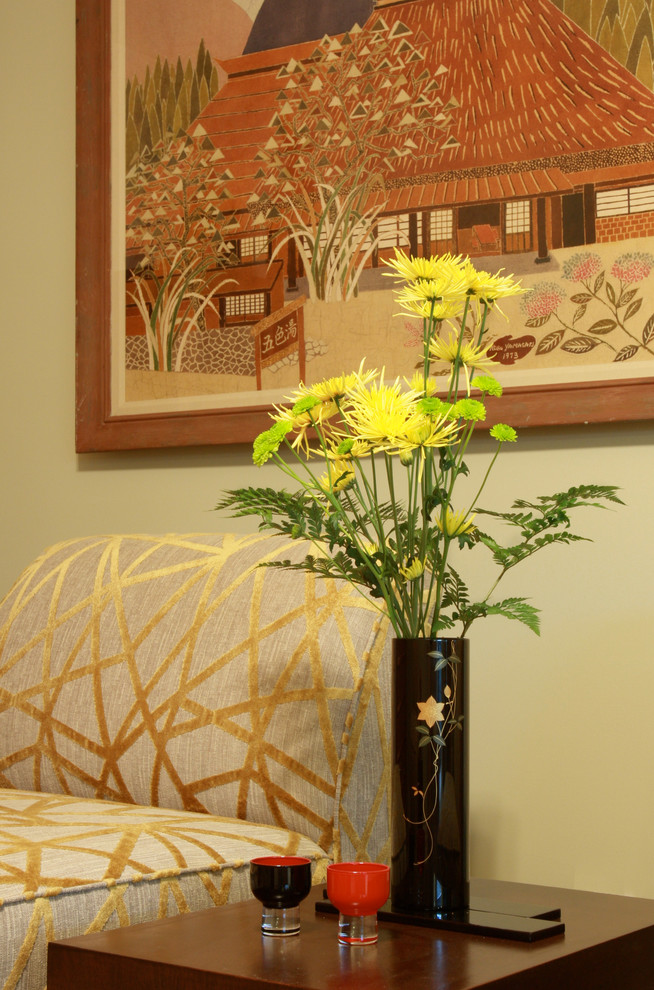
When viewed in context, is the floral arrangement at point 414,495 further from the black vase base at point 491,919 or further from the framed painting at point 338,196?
the framed painting at point 338,196

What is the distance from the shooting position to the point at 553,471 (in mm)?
1859

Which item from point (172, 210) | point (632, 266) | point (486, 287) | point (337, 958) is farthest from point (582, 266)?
point (337, 958)

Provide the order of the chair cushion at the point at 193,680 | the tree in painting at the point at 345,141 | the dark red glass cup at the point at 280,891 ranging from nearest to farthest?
the dark red glass cup at the point at 280,891 < the chair cushion at the point at 193,680 < the tree in painting at the point at 345,141

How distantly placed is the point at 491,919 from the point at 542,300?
105 cm

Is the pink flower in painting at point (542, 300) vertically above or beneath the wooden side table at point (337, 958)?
above

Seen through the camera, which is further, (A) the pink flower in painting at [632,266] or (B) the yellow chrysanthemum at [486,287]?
(A) the pink flower in painting at [632,266]

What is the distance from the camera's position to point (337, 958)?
101 centimetres

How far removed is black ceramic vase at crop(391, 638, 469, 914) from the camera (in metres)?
1.15

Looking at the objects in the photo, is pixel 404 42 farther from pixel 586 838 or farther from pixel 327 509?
pixel 586 838

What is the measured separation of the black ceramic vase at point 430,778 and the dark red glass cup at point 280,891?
0.42 ft

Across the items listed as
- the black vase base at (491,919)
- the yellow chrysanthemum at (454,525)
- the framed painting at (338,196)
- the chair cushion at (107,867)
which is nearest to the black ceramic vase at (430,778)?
the black vase base at (491,919)

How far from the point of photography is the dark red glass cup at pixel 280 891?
1.06 m

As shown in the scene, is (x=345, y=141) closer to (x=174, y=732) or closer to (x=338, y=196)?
(x=338, y=196)

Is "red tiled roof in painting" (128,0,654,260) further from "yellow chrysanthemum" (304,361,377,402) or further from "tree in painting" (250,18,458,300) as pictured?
"yellow chrysanthemum" (304,361,377,402)
